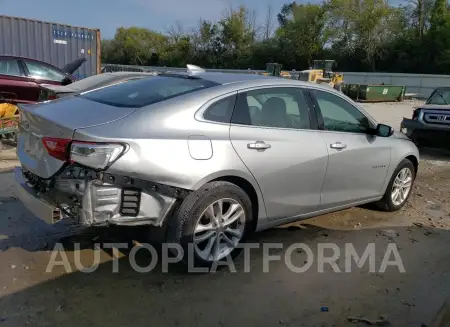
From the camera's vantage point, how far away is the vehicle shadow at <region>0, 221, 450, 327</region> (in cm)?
308

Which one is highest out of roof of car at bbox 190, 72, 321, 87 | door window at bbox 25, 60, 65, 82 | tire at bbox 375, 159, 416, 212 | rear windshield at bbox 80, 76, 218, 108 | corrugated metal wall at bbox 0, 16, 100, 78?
corrugated metal wall at bbox 0, 16, 100, 78

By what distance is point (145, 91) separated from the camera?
153 inches

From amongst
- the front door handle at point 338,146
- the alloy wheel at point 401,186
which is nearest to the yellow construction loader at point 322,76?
the alloy wheel at point 401,186

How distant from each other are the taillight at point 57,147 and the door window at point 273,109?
4.48 ft

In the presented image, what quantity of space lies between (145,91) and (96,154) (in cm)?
99

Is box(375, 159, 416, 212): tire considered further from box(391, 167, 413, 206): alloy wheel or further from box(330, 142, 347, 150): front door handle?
box(330, 142, 347, 150): front door handle

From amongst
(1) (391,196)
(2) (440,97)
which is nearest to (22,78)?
(1) (391,196)

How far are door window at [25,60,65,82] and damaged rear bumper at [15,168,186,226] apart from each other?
780 centimetres

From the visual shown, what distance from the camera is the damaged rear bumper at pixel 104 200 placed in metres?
3.14

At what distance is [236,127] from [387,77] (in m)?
33.8

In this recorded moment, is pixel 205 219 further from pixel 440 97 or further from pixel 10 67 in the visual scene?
pixel 440 97

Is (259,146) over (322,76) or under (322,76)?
under

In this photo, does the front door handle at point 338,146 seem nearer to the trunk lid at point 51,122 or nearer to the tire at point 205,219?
the tire at point 205,219

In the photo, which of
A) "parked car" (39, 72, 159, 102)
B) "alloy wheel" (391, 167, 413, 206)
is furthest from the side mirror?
"parked car" (39, 72, 159, 102)
